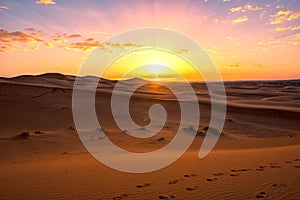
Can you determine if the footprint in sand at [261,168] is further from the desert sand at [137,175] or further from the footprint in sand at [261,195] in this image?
the footprint in sand at [261,195]

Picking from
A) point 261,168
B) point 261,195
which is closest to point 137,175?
point 261,195

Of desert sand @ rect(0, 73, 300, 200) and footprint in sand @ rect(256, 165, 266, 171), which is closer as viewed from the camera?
desert sand @ rect(0, 73, 300, 200)

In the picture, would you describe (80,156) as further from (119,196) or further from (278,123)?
(278,123)

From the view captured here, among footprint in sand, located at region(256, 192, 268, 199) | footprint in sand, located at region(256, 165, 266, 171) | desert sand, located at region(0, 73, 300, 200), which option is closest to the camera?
footprint in sand, located at region(256, 192, 268, 199)

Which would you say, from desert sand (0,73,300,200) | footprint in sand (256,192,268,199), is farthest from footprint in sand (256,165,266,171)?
footprint in sand (256,192,268,199)

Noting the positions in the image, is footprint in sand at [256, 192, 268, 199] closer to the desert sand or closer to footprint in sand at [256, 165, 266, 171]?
the desert sand

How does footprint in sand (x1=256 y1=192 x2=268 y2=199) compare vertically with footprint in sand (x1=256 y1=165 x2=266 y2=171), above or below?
below

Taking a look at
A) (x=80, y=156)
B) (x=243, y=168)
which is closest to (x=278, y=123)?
(x=243, y=168)

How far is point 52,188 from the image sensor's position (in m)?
6.61

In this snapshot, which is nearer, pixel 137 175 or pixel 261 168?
pixel 137 175

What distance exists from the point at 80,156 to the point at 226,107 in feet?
72.6

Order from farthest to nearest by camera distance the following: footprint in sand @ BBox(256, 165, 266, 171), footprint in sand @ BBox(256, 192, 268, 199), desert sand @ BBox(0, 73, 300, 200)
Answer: footprint in sand @ BBox(256, 165, 266, 171) < desert sand @ BBox(0, 73, 300, 200) < footprint in sand @ BBox(256, 192, 268, 199)

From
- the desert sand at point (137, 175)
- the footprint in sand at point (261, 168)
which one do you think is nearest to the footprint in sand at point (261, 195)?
the desert sand at point (137, 175)

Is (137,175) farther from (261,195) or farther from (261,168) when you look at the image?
(261,168)
